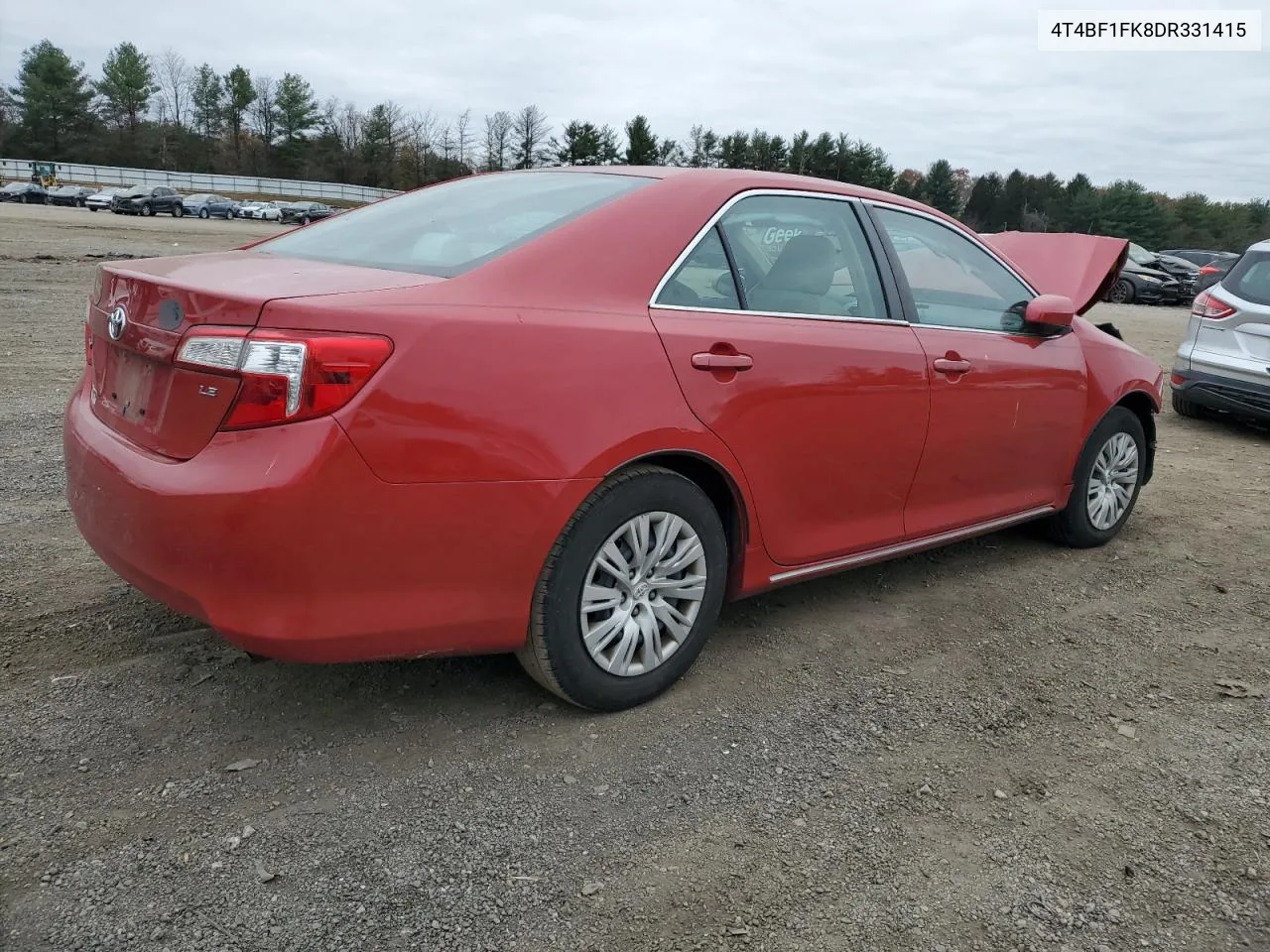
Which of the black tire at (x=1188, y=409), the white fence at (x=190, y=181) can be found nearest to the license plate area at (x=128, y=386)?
the black tire at (x=1188, y=409)

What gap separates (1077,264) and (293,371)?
14.2ft

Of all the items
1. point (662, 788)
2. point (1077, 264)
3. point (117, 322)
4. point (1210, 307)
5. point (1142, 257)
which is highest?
point (1142, 257)

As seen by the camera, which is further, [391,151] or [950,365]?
[391,151]

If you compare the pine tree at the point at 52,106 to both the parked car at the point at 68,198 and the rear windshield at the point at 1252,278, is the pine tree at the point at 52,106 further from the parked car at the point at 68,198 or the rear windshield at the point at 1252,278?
the rear windshield at the point at 1252,278

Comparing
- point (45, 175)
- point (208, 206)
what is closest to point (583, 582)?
point (208, 206)

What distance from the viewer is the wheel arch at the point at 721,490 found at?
289cm

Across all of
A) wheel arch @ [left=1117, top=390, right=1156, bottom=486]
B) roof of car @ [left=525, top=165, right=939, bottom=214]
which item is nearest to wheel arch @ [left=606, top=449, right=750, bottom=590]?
roof of car @ [left=525, top=165, right=939, bottom=214]

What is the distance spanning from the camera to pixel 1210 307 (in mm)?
8000

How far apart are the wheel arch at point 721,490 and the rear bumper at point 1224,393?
6.26 meters

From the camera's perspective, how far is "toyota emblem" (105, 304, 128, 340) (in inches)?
104

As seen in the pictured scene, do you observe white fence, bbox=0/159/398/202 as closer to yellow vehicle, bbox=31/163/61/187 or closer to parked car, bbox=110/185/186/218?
yellow vehicle, bbox=31/163/61/187

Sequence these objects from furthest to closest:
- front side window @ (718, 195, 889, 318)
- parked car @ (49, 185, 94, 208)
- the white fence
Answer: the white fence, parked car @ (49, 185, 94, 208), front side window @ (718, 195, 889, 318)

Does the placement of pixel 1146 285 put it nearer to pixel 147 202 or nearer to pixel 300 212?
pixel 147 202

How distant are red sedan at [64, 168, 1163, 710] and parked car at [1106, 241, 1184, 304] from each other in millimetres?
24273
